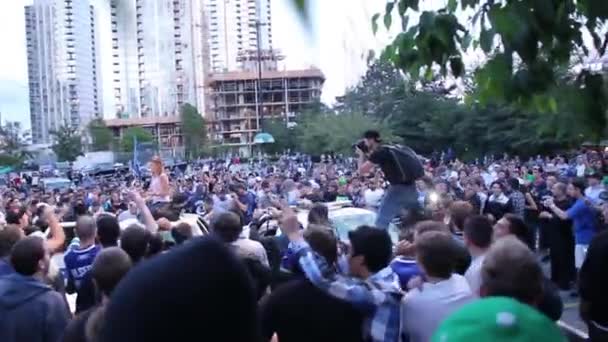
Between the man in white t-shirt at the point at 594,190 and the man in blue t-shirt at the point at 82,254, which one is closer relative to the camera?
the man in blue t-shirt at the point at 82,254

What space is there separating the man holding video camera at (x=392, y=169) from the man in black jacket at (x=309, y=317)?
3.80m

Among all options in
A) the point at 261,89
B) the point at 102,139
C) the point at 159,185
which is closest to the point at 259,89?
the point at 261,89

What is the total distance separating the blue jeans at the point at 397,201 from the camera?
26.6 feet

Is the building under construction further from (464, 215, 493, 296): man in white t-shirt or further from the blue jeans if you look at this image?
(464, 215, 493, 296): man in white t-shirt

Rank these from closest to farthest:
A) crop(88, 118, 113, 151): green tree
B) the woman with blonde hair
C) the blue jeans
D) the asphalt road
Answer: the blue jeans, the asphalt road, the woman with blonde hair, crop(88, 118, 113, 151): green tree

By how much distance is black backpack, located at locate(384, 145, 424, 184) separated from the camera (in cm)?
795

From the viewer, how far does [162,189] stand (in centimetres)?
1212

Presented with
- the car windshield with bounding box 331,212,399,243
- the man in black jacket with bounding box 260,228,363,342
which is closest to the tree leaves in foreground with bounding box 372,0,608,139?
the man in black jacket with bounding box 260,228,363,342

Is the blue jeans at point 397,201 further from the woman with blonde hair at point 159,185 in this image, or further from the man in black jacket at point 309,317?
the woman with blonde hair at point 159,185

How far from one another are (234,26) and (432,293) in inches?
117

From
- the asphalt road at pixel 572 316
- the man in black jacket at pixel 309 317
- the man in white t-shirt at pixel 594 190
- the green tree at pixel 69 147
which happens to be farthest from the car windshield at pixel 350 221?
the green tree at pixel 69 147

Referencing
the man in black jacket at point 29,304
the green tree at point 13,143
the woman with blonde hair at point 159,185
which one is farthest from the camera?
the green tree at point 13,143

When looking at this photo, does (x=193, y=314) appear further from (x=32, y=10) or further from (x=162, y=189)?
(x=162, y=189)

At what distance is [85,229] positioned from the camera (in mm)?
6352
